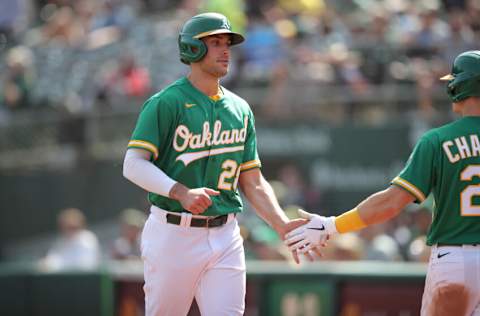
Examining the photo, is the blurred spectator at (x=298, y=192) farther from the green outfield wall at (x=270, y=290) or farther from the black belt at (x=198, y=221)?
the black belt at (x=198, y=221)

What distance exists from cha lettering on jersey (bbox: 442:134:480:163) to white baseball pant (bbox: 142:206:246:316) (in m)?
1.48

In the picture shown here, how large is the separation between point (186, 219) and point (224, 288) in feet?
1.59

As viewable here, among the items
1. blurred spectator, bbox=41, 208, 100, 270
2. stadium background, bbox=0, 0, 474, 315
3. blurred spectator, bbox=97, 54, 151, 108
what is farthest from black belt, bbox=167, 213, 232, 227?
blurred spectator, bbox=97, 54, 151, 108

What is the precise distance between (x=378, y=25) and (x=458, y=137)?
29.6ft

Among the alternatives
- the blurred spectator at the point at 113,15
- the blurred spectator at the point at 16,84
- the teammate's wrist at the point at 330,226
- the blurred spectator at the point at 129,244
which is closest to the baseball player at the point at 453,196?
the teammate's wrist at the point at 330,226

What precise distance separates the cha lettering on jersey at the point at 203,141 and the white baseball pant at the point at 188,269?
390 mm

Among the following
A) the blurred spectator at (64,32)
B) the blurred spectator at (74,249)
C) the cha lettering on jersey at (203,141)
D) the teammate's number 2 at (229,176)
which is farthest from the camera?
the blurred spectator at (64,32)

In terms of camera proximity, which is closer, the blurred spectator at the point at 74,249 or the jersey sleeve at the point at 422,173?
the jersey sleeve at the point at 422,173

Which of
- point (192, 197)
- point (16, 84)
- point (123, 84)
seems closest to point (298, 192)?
point (123, 84)

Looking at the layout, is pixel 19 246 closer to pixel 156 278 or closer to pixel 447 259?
pixel 156 278

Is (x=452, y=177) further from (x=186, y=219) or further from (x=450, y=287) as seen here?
(x=186, y=219)

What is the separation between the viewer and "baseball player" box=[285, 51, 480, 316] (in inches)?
226

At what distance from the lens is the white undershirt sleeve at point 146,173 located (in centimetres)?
588

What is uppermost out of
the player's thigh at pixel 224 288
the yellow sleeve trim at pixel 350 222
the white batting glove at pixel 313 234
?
the yellow sleeve trim at pixel 350 222
